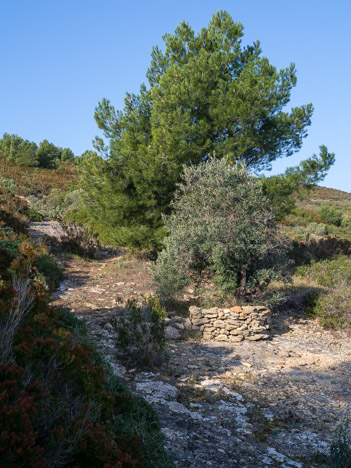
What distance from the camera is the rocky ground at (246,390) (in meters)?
3.49

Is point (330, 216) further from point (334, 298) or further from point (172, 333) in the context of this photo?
point (172, 333)

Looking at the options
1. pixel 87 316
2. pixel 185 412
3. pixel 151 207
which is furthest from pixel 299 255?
pixel 185 412

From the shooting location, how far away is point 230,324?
7.29 meters

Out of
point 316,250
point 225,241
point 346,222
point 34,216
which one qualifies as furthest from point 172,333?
point 346,222

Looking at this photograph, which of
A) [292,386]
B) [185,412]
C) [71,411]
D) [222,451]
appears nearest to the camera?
[71,411]

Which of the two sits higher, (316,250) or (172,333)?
(316,250)

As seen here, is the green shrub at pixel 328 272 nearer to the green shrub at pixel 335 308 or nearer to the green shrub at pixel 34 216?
the green shrub at pixel 335 308

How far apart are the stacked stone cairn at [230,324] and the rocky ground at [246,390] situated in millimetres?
199

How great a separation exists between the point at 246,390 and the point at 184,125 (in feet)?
24.4

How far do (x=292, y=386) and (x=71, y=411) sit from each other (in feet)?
13.0

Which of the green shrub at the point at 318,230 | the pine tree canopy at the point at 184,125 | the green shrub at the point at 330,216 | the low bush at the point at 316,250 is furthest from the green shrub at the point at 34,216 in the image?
the green shrub at the point at 330,216

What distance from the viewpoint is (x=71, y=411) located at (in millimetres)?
2244

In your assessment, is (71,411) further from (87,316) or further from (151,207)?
(151,207)

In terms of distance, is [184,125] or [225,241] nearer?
[225,241]
